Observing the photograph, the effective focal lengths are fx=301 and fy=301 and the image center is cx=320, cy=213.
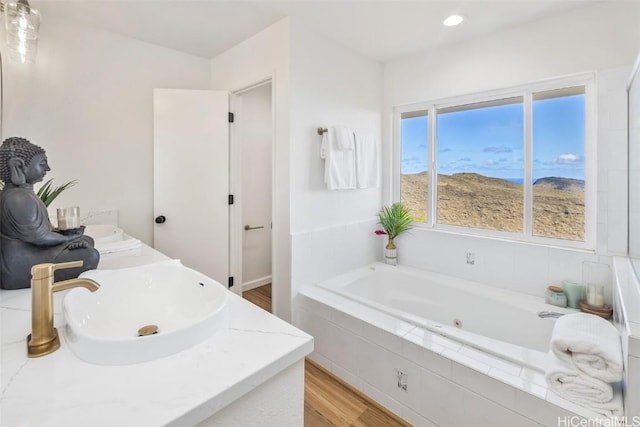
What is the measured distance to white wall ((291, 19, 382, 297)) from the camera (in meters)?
2.27

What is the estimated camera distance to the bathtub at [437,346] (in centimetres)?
134

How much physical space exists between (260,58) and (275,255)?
158cm

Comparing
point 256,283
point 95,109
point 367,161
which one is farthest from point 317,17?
point 256,283

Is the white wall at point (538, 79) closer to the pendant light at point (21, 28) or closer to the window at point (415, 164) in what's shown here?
the window at point (415, 164)

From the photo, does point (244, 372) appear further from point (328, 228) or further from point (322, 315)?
point (328, 228)

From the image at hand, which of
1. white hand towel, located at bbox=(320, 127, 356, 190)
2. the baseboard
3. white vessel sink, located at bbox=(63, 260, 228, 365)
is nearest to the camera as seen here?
white vessel sink, located at bbox=(63, 260, 228, 365)

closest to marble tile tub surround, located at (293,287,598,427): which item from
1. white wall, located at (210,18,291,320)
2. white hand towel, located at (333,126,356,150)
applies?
white wall, located at (210,18,291,320)

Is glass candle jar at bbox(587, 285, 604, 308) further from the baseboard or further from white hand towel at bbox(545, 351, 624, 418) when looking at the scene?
the baseboard

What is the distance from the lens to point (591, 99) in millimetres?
2016

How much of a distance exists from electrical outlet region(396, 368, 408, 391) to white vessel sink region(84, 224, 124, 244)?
1.86 metres

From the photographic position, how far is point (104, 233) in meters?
1.99

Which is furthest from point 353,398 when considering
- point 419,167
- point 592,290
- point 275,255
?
point 419,167

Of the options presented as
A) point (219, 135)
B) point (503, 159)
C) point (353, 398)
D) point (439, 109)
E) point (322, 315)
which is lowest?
point (353, 398)

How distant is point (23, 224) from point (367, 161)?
2.31 metres
